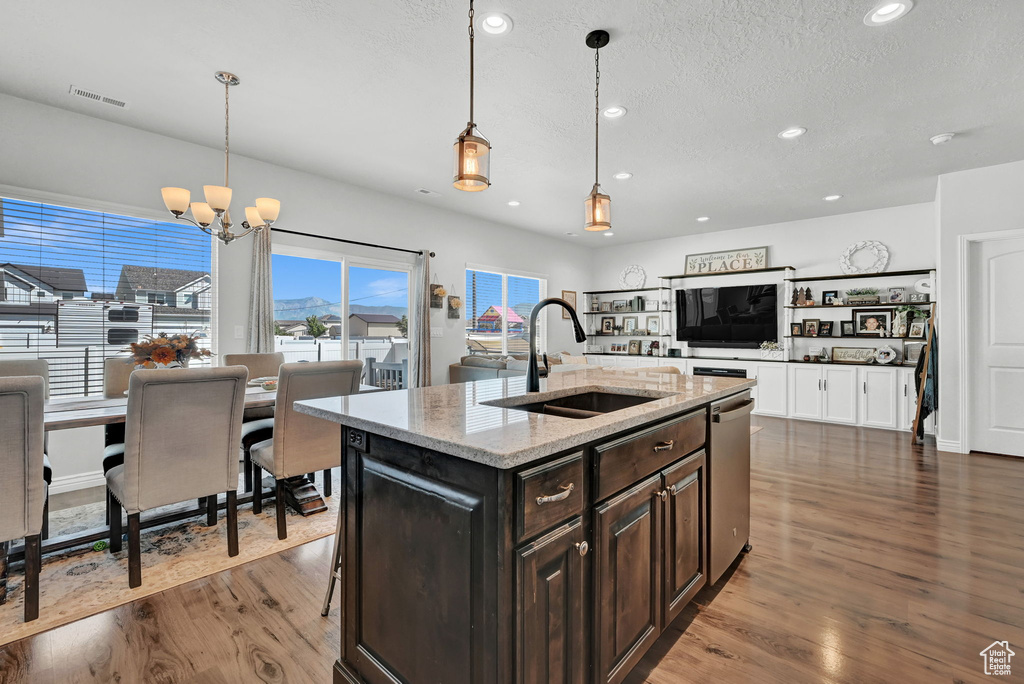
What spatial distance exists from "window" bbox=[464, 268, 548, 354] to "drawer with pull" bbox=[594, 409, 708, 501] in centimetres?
483

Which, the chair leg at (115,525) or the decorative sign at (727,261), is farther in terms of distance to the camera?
the decorative sign at (727,261)

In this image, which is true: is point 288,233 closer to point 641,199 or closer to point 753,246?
point 641,199

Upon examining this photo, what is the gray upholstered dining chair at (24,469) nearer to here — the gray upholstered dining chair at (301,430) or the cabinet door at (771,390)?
the gray upholstered dining chair at (301,430)

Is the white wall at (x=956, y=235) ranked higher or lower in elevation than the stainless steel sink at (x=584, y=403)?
higher

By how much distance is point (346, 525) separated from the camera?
1470 millimetres

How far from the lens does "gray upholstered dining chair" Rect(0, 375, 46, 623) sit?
169 centimetres

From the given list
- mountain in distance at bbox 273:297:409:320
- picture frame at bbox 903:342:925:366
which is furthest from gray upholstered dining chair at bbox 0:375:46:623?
picture frame at bbox 903:342:925:366

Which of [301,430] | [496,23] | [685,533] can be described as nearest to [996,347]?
[685,533]

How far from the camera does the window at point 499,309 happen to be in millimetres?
6570

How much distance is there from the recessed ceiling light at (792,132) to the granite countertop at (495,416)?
2.52 metres

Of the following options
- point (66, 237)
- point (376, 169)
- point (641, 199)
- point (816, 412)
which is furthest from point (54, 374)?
point (816, 412)

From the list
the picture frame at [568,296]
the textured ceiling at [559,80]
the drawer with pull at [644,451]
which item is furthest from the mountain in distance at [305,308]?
the drawer with pull at [644,451]

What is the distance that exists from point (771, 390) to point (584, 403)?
531cm

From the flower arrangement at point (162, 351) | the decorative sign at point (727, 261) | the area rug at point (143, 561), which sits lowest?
the area rug at point (143, 561)
